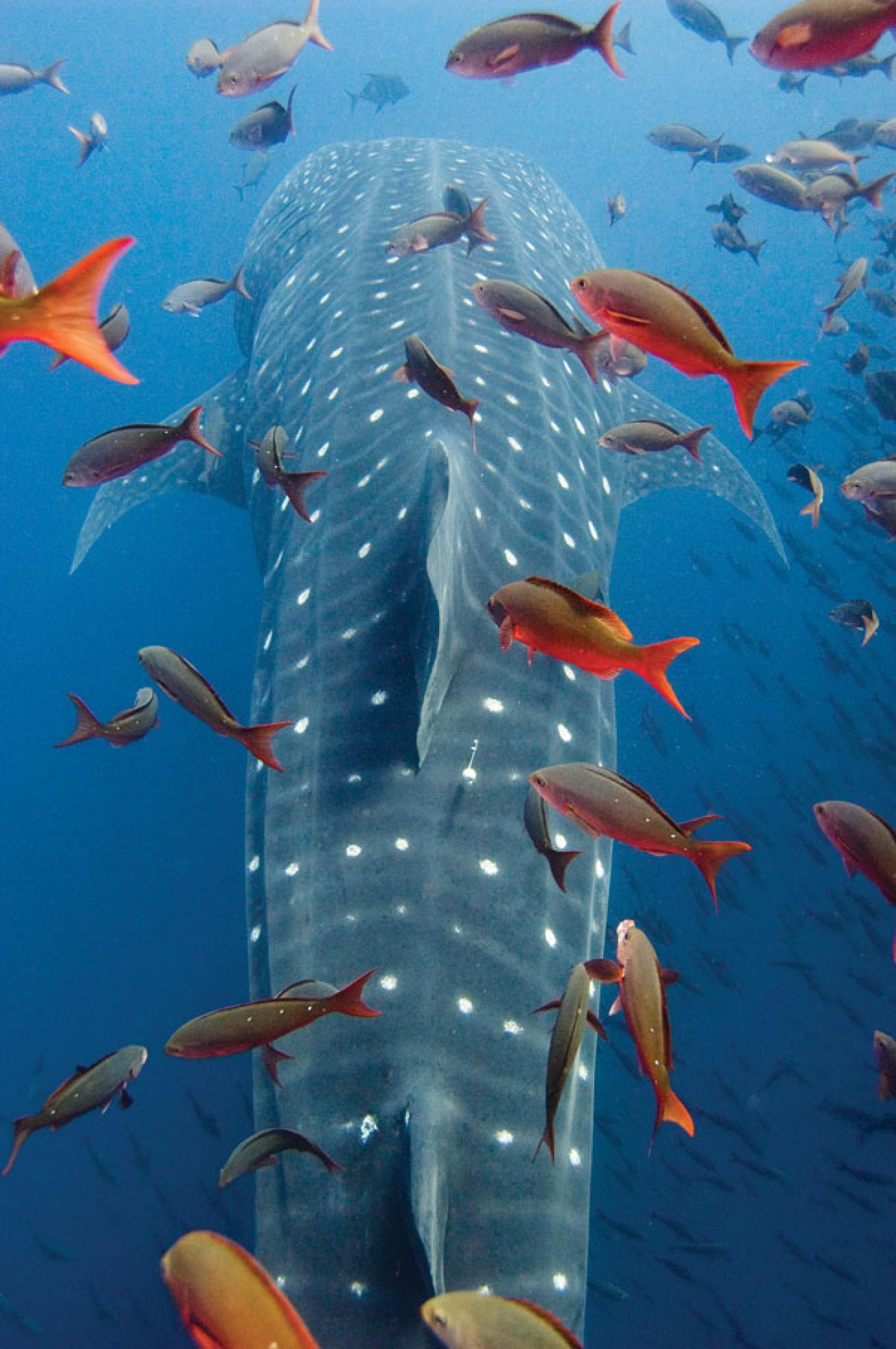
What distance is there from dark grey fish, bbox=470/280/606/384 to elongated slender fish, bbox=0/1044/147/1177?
2951 millimetres

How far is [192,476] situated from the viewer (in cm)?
741

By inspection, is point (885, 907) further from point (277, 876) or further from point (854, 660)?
point (277, 876)

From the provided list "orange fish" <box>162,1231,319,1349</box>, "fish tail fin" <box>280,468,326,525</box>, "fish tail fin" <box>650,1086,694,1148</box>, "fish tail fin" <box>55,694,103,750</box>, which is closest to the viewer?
"orange fish" <box>162,1231,319,1349</box>

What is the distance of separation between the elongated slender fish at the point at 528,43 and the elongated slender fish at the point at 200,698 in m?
2.68

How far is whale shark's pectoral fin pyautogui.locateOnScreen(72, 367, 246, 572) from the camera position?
7.18m

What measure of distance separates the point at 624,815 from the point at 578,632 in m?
0.51

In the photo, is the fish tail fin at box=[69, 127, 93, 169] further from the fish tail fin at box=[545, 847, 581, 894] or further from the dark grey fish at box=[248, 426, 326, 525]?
the fish tail fin at box=[545, 847, 581, 894]

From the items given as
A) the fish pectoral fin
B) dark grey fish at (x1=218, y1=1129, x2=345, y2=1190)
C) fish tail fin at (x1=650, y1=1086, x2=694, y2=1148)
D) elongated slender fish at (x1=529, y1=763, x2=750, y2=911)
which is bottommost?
dark grey fish at (x1=218, y1=1129, x2=345, y2=1190)

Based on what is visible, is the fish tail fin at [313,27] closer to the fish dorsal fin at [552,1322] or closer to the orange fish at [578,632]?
the orange fish at [578,632]

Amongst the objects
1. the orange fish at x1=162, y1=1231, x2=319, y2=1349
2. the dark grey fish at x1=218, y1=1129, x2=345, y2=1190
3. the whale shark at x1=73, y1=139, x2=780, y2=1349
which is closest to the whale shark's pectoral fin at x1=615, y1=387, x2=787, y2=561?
the whale shark at x1=73, y1=139, x2=780, y2=1349

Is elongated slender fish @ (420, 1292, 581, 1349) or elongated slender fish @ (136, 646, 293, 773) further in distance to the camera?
elongated slender fish @ (136, 646, 293, 773)

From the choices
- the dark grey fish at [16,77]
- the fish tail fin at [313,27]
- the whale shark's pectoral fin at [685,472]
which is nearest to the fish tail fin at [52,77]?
the dark grey fish at [16,77]

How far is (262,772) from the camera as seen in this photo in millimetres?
3719

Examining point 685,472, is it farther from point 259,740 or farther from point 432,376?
point 259,740
